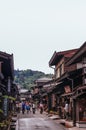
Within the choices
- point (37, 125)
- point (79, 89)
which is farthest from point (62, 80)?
point (79, 89)

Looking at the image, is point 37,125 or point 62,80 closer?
point 37,125

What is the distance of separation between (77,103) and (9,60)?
8257 mm

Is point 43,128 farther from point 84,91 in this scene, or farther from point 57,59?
point 57,59

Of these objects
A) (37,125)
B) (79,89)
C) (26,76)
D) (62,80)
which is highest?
(26,76)

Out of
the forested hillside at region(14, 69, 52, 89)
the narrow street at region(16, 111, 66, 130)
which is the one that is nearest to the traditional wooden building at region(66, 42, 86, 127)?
the narrow street at region(16, 111, 66, 130)

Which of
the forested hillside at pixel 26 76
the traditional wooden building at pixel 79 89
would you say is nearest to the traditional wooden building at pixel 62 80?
the traditional wooden building at pixel 79 89

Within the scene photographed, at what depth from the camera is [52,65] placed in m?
52.3

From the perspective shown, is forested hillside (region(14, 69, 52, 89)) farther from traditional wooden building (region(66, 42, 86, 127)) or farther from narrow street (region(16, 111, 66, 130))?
traditional wooden building (region(66, 42, 86, 127))

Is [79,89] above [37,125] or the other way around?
above

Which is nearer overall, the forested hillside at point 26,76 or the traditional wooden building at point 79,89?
the traditional wooden building at point 79,89

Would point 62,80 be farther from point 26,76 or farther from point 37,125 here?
point 26,76

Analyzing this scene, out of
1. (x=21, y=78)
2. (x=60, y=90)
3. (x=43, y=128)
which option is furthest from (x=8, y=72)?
(x=21, y=78)

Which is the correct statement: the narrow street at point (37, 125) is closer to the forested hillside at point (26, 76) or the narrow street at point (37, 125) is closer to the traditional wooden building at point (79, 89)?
the traditional wooden building at point (79, 89)

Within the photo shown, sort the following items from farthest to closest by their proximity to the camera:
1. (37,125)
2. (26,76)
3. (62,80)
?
(26,76), (62,80), (37,125)
